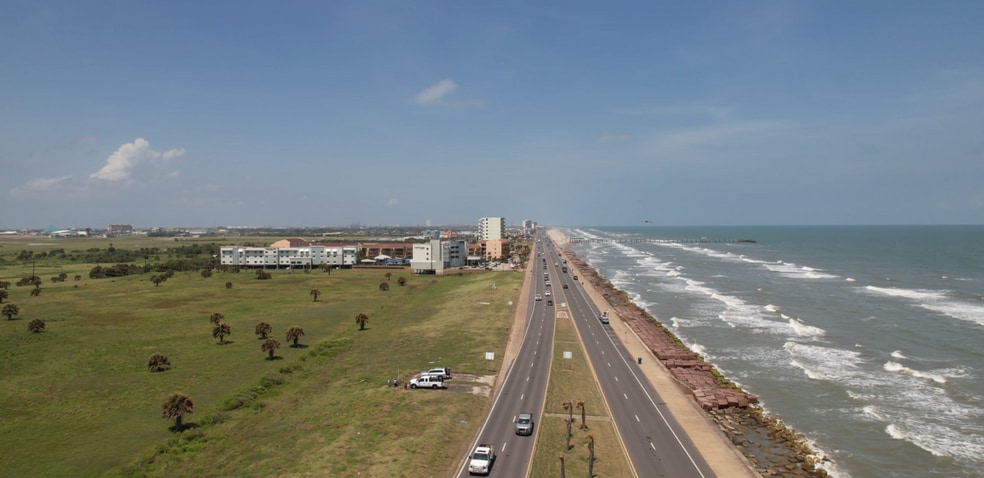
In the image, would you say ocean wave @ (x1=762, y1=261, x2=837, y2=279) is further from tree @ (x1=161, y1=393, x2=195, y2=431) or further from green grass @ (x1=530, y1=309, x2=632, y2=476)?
tree @ (x1=161, y1=393, x2=195, y2=431)

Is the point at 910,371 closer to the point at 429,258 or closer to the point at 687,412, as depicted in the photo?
the point at 687,412

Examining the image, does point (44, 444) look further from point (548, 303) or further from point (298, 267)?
point (298, 267)

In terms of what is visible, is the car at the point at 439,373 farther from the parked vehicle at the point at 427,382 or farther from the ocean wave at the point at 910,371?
the ocean wave at the point at 910,371

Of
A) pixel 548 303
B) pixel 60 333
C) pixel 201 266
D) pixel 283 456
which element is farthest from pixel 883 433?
pixel 201 266

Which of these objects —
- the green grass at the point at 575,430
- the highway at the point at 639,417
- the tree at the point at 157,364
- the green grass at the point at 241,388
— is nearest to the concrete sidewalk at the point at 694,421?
the highway at the point at 639,417

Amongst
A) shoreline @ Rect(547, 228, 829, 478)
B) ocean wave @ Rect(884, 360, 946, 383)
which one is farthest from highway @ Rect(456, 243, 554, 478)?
ocean wave @ Rect(884, 360, 946, 383)

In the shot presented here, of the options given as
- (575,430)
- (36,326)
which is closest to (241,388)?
(575,430)
